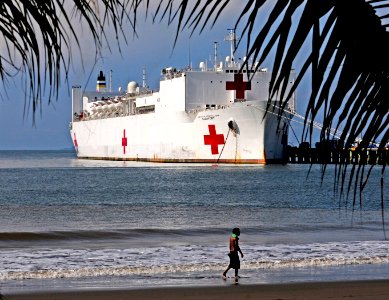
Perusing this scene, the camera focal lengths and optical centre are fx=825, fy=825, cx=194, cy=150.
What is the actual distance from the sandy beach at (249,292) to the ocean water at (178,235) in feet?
2.05

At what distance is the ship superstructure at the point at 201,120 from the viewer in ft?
204

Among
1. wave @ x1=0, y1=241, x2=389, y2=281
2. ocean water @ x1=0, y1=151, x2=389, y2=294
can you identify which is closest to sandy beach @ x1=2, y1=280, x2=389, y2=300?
ocean water @ x1=0, y1=151, x2=389, y2=294

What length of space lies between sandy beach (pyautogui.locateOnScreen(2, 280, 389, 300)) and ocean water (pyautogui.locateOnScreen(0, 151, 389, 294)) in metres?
0.62

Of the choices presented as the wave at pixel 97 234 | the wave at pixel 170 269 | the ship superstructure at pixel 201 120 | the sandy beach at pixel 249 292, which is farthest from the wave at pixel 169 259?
the ship superstructure at pixel 201 120

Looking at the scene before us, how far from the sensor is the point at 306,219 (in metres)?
28.9

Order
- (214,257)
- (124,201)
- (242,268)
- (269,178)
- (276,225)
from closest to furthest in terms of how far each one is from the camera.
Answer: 1. (242,268)
2. (214,257)
3. (276,225)
4. (124,201)
5. (269,178)

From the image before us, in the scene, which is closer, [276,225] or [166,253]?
[166,253]

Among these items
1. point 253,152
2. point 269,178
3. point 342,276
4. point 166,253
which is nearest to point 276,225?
point 166,253

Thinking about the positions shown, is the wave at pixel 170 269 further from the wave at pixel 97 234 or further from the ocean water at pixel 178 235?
the wave at pixel 97 234

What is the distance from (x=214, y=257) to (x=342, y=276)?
12.0 feet

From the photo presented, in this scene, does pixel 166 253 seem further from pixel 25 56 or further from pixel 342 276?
pixel 25 56

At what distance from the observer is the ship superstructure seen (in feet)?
204

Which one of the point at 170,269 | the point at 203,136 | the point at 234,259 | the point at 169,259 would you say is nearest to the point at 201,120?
the point at 203,136

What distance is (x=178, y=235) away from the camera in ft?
74.6
